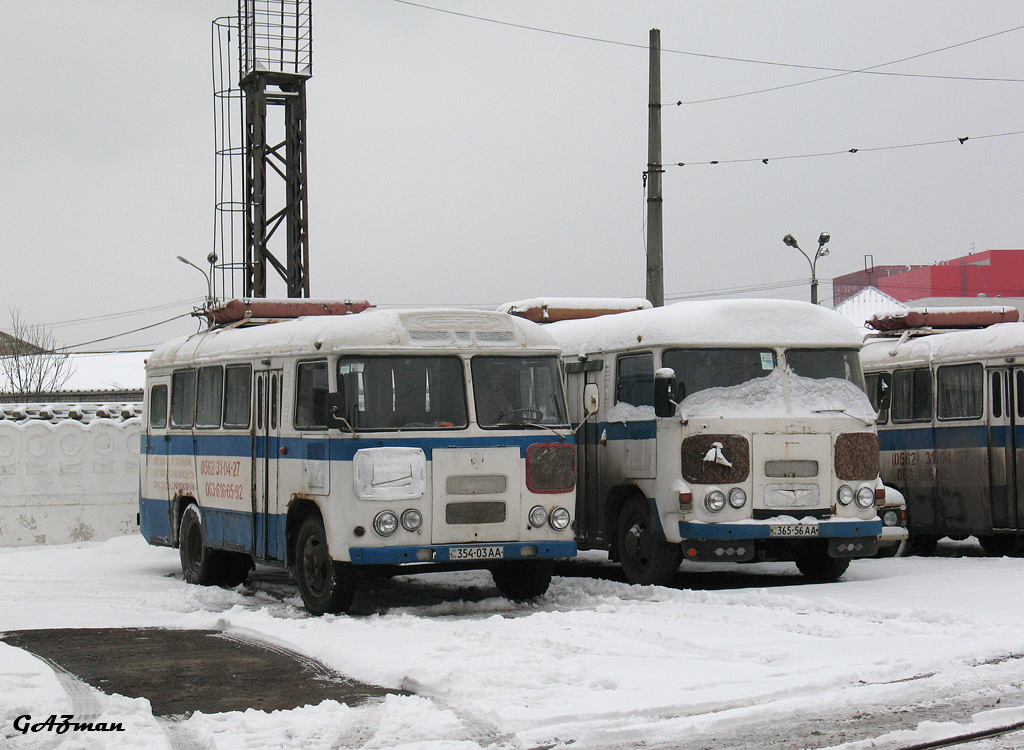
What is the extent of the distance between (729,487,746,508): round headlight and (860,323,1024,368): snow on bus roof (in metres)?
5.27

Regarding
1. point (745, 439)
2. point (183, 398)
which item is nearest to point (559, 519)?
point (745, 439)

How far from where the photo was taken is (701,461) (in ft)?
47.0

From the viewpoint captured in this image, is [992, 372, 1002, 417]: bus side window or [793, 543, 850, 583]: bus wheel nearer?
[793, 543, 850, 583]: bus wheel

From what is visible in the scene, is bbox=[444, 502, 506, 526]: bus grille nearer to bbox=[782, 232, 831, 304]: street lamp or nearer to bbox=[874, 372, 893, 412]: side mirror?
bbox=[874, 372, 893, 412]: side mirror

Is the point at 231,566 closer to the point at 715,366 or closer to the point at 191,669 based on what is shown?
the point at 715,366

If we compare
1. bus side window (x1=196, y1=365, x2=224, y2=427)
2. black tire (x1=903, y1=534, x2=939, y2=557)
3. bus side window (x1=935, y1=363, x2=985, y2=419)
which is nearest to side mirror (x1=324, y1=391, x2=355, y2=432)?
bus side window (x1=196, y1=365, x2=224, y2=427)

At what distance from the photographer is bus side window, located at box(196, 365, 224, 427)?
A: 16.2 metres

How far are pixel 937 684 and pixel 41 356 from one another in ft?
231

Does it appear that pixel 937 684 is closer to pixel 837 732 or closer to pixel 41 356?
pixel 837 732

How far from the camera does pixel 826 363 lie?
15023 millimetres

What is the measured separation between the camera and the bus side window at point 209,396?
16172mm

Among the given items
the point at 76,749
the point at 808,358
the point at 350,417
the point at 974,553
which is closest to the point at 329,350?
the point at 350,417

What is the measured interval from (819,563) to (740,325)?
289cm

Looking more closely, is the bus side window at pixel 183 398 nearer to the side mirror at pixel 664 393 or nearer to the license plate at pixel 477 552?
the license plate at pixel 477 552
